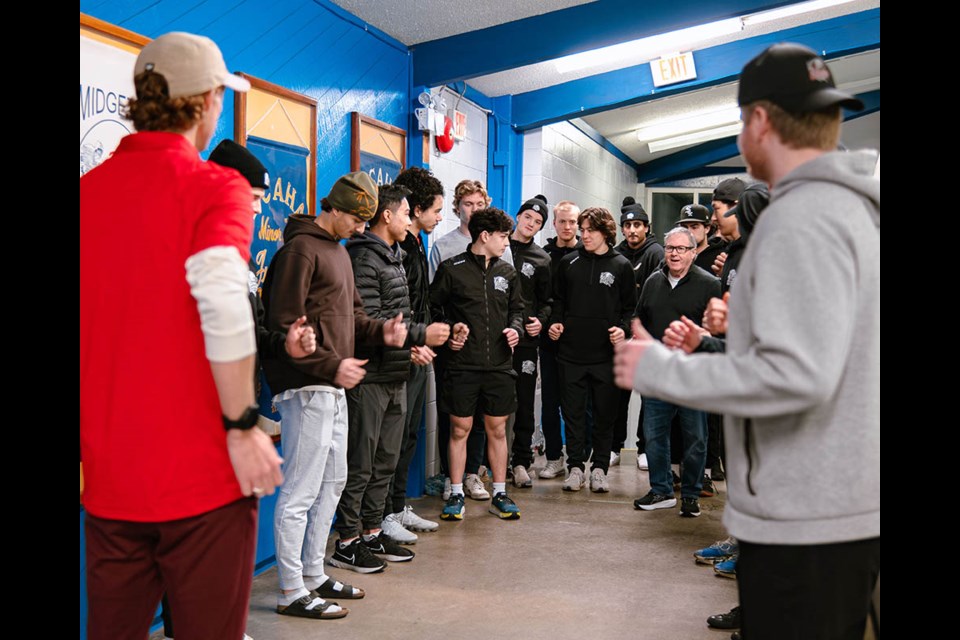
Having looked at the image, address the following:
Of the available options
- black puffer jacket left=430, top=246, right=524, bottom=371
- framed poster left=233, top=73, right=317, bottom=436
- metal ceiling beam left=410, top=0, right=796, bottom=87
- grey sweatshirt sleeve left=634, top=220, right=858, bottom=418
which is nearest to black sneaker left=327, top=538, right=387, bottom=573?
framed poster left=233, top=73, right=317, bottom=436

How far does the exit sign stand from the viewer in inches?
284

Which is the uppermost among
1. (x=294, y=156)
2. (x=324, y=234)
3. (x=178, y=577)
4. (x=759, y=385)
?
(x=294, y=156)

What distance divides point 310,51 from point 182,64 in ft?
9.21

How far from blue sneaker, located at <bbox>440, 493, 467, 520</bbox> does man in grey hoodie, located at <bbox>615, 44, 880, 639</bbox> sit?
11.6ft

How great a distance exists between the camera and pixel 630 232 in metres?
6.63

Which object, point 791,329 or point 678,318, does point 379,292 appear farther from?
point 791,329

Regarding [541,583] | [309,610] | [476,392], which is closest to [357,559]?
[309,610]

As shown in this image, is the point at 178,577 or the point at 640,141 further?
the point at 640,141

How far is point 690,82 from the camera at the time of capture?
23.8 feet

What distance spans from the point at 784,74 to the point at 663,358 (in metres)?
0.55

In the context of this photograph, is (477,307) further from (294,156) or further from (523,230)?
(294,156)

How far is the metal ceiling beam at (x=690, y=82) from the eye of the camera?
6762mm

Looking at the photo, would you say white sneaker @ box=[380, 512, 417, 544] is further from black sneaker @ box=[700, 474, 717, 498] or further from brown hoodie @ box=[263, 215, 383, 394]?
black sneaker @ box=[700, 474, 717, 498]

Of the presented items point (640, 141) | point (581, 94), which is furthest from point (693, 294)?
point (640, 141)
